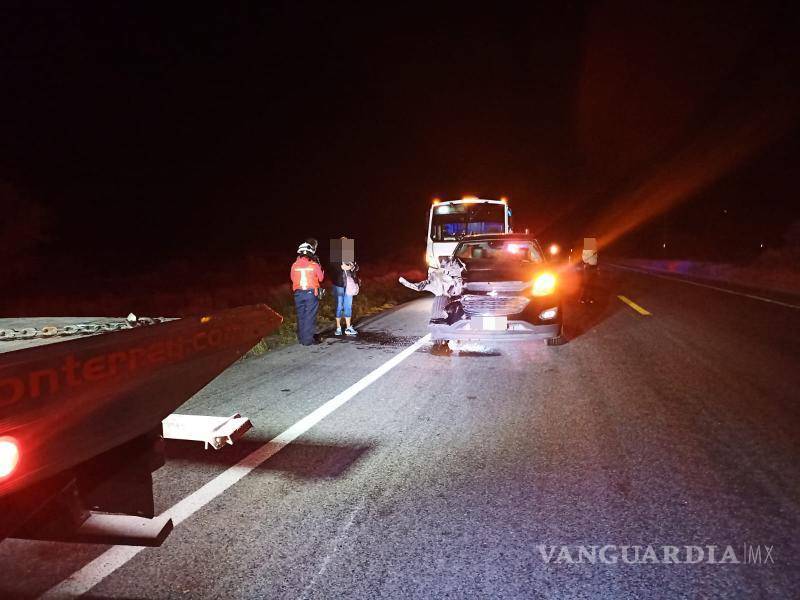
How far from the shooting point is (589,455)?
4598 mm

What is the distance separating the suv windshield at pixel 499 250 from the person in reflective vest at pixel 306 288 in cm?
247

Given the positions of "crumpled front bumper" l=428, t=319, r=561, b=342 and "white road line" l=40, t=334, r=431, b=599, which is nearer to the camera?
"white road line" l=40, t=334, r=431, b=599

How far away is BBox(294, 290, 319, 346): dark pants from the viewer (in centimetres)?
991

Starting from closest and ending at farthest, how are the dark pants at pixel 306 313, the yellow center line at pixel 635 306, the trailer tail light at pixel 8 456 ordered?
the trailer tail light at pixel 8 456, the dark pants at pixel 306 313, the yellow center line at pixel 635 306

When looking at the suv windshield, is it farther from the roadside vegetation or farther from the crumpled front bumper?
the roadside vegetation

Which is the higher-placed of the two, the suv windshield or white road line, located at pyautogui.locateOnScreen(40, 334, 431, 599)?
the suv windshield

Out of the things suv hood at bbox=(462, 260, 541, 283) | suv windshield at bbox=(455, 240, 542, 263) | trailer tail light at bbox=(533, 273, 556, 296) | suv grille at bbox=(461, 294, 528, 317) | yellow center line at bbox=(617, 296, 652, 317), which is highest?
suv windshield at bbox=(455, 240, 542, 263)

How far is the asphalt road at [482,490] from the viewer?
9.57 ft

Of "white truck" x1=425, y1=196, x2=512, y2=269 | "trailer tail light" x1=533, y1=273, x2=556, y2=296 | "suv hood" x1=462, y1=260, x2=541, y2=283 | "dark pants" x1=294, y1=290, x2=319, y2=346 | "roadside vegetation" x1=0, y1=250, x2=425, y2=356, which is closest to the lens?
"trailer tail light" x1=533, y1=273, x2=556, y2=296

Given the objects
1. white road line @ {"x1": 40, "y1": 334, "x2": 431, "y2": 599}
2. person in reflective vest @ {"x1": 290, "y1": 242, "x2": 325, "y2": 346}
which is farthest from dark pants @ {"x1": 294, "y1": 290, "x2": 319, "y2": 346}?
white road line @ {"x1": 40, "y1": 334, "x2": 431, "y2": 599}

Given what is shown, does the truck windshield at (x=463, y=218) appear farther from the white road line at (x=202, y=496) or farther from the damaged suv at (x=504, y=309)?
the white road line at (x=202, y=496)

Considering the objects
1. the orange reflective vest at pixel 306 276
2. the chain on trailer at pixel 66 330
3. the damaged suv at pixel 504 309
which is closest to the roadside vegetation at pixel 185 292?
the orange reflective vest at pixel 306 276

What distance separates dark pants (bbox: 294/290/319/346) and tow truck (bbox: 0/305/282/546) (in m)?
6.65

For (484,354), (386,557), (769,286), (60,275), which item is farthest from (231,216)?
(386,557)
